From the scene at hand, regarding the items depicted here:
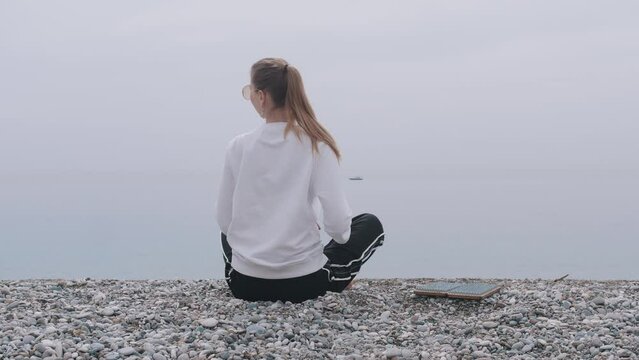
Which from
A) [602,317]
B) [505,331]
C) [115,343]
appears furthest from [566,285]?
[115,343]

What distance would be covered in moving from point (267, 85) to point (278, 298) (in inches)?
57.6

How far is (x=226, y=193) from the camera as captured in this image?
5.17 meters

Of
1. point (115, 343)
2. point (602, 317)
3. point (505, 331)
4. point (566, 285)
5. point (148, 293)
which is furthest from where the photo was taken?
point (566, 285)

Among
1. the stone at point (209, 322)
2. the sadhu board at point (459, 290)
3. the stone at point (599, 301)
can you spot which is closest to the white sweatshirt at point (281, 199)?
the stone at point (209, 322)

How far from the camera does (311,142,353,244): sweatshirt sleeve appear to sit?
15.9ft

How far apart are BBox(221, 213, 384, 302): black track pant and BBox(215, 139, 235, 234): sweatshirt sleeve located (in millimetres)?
372

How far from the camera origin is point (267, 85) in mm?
4922

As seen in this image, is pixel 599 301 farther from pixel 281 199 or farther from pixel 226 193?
pixel 226 193

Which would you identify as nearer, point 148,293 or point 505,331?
point 505,331

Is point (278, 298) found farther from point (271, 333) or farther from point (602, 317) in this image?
point (602, 317)

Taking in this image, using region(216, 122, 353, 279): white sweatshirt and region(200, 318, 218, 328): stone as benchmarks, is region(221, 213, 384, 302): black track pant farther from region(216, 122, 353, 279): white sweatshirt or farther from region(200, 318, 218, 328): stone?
region(200, 318, 218, 328): stone

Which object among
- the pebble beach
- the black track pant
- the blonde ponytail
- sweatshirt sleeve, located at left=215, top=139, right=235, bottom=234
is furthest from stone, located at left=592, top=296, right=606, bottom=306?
sweatshirt sleeve, located at left=215, top=139, right=235, bottom=234

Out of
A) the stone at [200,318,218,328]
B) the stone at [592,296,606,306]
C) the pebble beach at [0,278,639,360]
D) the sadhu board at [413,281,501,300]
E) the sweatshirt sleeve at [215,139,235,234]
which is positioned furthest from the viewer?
the sadhu board at [413,281,501,300]

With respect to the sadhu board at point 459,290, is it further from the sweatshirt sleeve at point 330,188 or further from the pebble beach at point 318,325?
the sweatshirt sleeve at point 330,188
